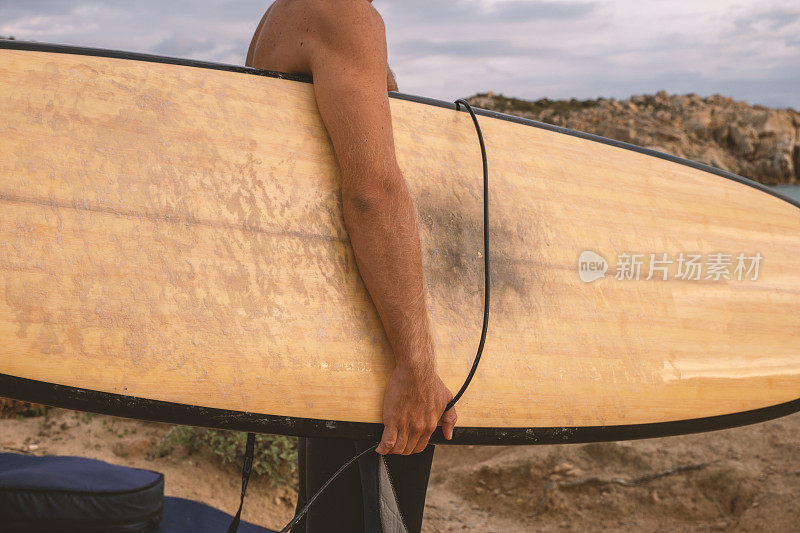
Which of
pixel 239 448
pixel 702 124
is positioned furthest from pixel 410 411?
pixel 702 124

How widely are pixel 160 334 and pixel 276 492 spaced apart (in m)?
2.63

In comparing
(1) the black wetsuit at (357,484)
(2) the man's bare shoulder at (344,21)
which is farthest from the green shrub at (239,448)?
(2) the man's bare shoulder at (344,21)

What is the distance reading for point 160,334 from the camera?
4.53ft

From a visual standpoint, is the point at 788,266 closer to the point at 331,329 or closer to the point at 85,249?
the point at 331,329

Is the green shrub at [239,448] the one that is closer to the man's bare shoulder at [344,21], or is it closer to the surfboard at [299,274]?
the surfboard at [299,274]

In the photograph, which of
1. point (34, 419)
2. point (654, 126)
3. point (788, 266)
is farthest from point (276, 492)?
point (654, 126)

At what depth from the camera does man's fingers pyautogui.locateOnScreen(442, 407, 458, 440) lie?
1.46 meters

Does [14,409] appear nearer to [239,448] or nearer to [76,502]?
[239,448]

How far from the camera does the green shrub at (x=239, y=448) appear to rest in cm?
367

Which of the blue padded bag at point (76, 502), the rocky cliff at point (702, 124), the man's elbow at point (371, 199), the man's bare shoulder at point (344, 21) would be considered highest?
the rocky cliff at point (702, 124)

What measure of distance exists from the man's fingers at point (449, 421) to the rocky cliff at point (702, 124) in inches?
757

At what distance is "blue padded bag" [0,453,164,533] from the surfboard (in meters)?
1.55

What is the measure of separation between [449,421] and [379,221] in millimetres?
537

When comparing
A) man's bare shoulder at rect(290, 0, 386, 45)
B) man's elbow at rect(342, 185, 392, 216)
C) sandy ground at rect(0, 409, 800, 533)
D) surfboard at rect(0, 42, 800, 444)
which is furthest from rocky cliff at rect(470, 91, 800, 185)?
man's elbow at rect(342, 185, 392, 216)
